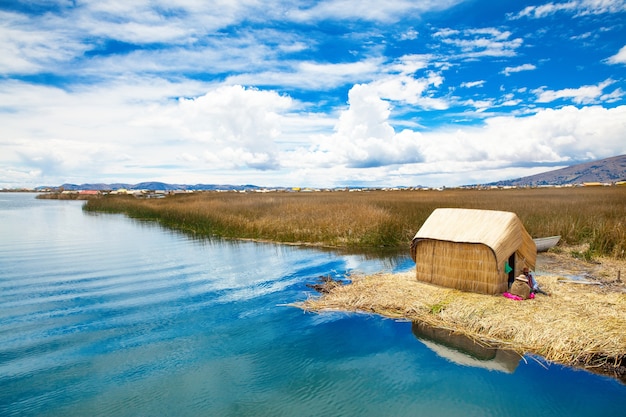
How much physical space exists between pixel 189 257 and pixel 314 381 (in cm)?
1223

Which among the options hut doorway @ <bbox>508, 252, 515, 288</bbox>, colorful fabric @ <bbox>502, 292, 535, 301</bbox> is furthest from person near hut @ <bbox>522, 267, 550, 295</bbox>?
hut doorway @ <bbox>508, 252, 515, 288</bbox>

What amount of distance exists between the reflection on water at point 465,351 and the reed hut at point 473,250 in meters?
1.80

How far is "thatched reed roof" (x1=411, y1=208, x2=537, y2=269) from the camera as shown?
8.91 m

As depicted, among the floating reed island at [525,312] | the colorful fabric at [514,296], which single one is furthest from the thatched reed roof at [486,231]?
the floating reed island at [525,312]

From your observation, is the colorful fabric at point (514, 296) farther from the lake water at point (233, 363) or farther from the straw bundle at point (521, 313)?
the lake water at point (233, 363)

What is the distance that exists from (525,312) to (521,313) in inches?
3.9

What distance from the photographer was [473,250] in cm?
916

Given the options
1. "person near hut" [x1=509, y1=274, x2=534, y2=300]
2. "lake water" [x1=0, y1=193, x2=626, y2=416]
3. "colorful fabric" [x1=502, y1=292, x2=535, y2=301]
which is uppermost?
"person near hut" [x1=509, y1=274, x2=534, y2=300]

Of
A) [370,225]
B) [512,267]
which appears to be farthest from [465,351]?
[370,225]

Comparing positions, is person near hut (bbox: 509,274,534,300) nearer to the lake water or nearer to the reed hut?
the reed hut

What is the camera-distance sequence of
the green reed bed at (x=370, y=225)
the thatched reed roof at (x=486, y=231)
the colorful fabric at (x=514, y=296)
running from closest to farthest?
the colorful fabric at (x=514, y=296) → the thatched reed roof at (x=486, y=231) → the green reed bed at (x=370, y=225)

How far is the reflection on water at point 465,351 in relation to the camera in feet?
22.9

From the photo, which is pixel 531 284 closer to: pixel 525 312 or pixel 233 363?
pixel 525 312

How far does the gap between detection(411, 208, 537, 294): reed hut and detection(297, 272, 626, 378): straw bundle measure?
333 millimetres
